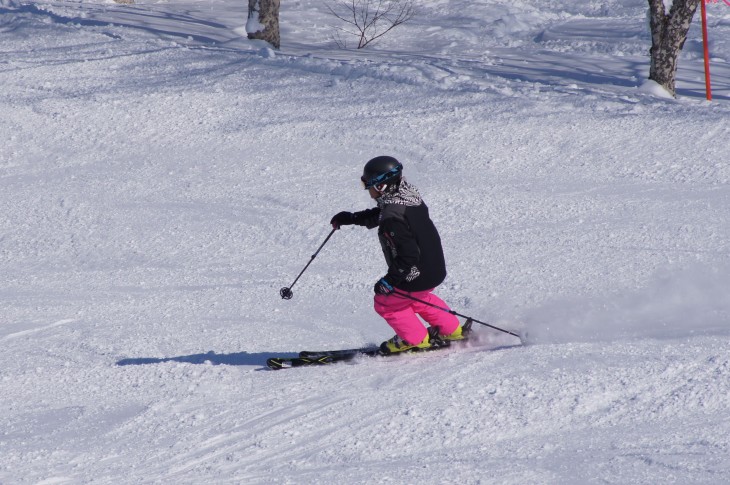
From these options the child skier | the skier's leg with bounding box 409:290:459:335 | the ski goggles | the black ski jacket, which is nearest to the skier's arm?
the child skier

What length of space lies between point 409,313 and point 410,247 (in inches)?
24.3

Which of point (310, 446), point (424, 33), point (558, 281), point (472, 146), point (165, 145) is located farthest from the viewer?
point (424, 33)

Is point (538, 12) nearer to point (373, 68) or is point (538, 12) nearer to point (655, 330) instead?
point (373, 68)

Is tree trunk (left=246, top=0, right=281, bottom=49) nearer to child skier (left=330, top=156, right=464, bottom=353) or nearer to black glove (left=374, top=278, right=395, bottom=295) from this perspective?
child skier (left=330, top=156, right=464, bottom=353)

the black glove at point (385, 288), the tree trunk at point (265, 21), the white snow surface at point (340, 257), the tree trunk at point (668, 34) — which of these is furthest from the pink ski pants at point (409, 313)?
the tree trunk at point (265, 21)

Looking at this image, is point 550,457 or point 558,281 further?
point 558,281

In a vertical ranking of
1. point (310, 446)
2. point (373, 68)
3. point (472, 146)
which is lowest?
point (310, 446)

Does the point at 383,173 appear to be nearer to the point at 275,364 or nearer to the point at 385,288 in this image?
the point at 385,288

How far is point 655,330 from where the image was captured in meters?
6.21

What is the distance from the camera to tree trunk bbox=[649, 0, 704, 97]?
38.3 feet

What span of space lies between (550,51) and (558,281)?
30.2 ft

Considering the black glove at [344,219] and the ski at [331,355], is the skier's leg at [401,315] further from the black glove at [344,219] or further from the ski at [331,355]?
the black glove at [344,219]

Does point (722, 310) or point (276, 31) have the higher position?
point (276, 31)

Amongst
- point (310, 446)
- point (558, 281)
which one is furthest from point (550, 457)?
point (558, 281)
